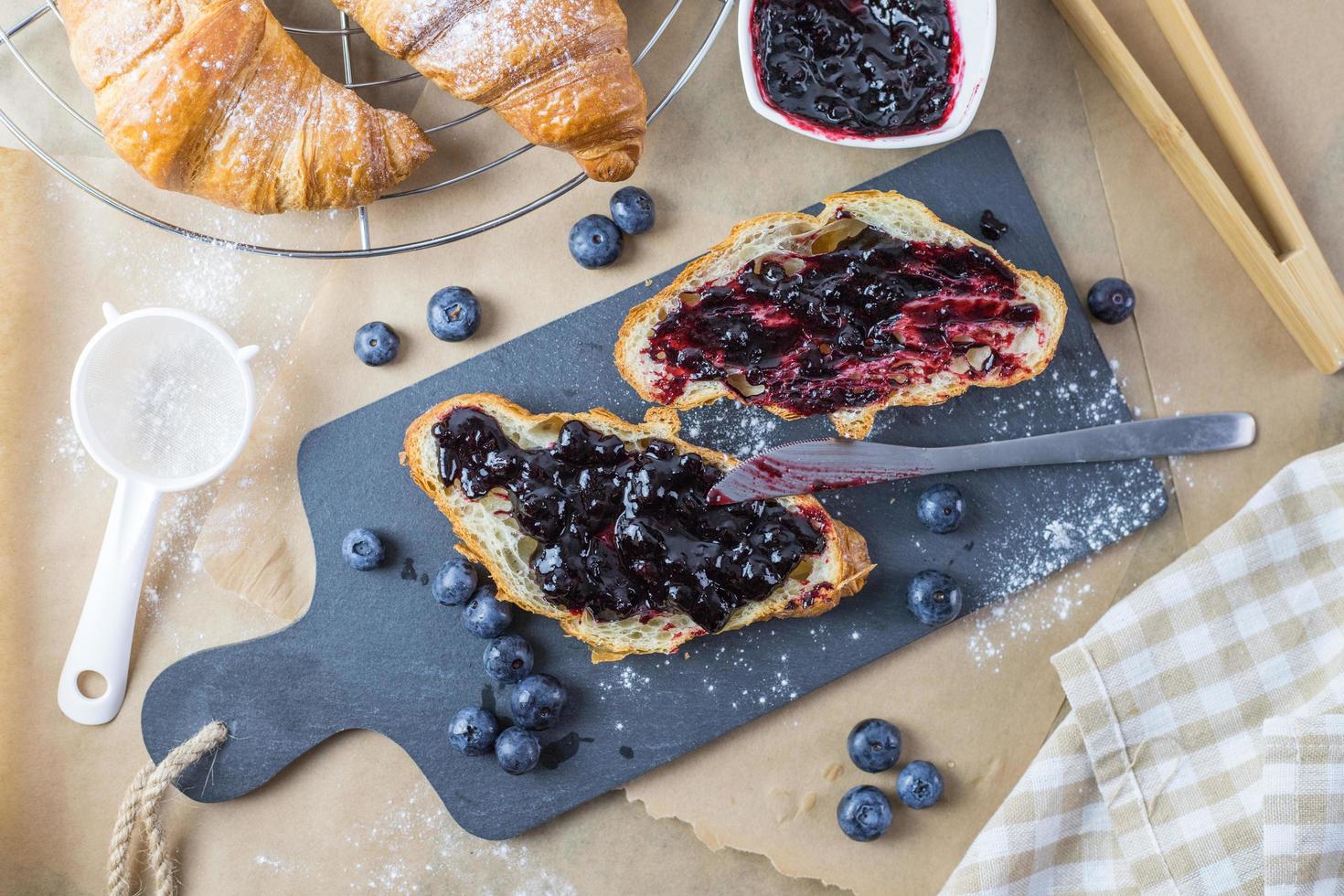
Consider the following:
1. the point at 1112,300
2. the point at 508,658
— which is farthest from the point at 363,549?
the point at 1112,300

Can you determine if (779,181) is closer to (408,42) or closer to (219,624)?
(408,42)

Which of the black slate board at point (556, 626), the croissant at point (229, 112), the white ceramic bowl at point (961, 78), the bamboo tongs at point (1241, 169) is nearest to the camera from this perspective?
the croissant at point (229, 112)

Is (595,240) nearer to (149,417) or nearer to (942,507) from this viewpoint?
(942,507)

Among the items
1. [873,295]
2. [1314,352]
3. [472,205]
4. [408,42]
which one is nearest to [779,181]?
[873,295]

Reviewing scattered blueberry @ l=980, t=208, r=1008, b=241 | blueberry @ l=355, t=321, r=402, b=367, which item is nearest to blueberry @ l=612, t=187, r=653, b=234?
blueberry @ l=355, t=321, r=402, b=367

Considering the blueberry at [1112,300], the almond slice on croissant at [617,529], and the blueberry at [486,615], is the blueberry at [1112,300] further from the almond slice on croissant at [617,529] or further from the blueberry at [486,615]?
the blueberry at [486,615]

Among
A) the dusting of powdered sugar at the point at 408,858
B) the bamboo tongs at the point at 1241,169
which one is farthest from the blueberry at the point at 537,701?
the bamboo tongs at the point at 1241,169

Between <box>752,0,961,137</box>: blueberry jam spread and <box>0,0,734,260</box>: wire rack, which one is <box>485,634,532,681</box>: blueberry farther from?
<box>752,0,961,137</box>: blueberry jam spread
